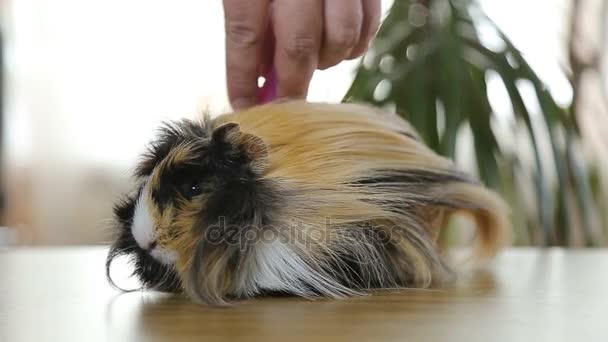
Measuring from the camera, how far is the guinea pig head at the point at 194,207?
44 centimetres

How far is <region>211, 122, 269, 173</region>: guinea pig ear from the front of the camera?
47cm

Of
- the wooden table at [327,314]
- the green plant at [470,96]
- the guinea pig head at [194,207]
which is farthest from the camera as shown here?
the green plant at [470,96]

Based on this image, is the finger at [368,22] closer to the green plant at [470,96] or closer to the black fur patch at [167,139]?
the black fur patch at [167,139]

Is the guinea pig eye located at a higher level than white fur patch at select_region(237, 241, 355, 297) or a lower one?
higher

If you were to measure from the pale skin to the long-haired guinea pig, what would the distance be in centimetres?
8

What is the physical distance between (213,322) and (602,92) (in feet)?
4.51

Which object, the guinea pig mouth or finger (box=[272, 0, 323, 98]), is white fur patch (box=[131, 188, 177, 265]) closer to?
the guinea pig mouth

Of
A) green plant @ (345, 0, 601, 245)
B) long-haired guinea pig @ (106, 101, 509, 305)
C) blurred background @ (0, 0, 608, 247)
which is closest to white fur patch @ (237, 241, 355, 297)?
long-haired guinea pig @ (106, 101, 509, 305)

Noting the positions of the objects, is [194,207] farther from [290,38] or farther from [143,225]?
[290,38]

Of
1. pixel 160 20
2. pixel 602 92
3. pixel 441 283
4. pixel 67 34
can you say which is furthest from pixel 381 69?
pixel 67 34

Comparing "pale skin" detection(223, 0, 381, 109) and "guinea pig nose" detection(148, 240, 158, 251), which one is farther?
"pale skin" detection(223, 0, 381, 109)

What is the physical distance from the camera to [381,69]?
1064 millimetres

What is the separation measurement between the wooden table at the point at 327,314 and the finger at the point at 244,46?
0.20 m

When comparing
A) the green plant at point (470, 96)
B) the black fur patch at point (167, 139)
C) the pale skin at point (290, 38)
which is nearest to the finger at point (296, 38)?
the pale skin at point (290, 38)
